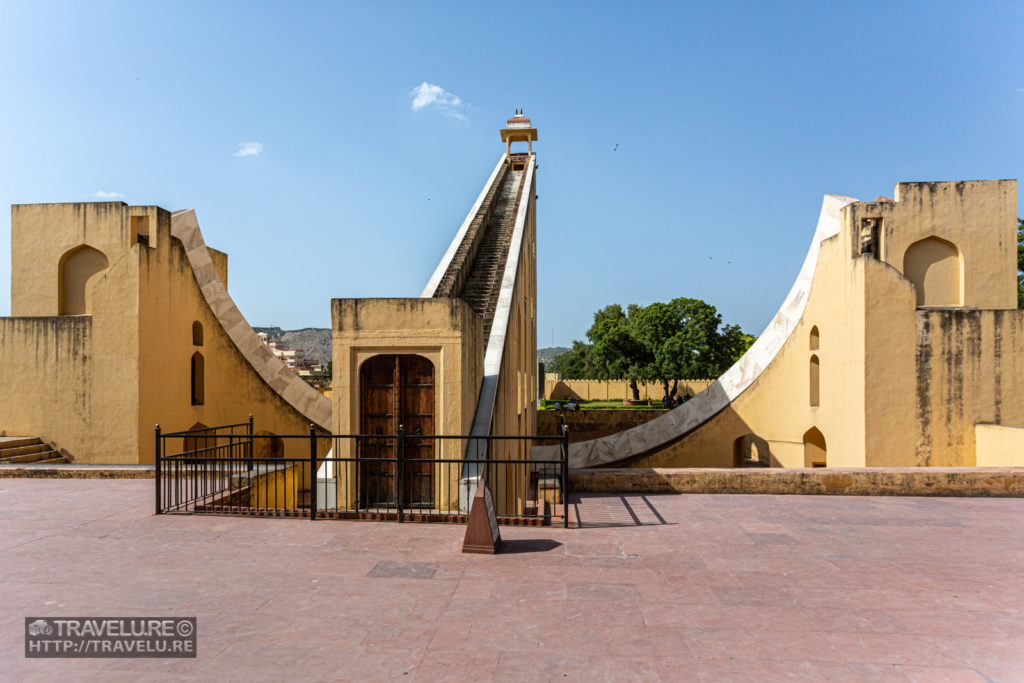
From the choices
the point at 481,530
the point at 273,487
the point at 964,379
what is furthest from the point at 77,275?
the point at 964,379

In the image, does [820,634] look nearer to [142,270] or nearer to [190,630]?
[190,630]

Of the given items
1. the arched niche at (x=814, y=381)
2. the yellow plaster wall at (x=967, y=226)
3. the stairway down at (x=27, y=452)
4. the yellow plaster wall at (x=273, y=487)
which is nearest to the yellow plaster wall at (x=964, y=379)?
the yellow plaster wall at (x=967, y=226)

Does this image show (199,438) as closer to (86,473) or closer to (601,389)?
(86,473)

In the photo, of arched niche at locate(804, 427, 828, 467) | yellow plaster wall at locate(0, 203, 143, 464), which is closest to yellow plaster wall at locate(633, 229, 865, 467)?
arched niche at locate(804, 427, 828, 467)

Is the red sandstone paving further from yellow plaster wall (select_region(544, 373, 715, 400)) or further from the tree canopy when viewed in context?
yellow plaster wall (select_region(544, 373, 715, 400))

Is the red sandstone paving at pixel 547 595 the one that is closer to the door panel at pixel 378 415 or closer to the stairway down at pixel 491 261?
the door panel at pixel 378 415

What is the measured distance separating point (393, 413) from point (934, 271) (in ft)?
36.1

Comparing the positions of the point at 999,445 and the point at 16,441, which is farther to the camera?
the point at 16,441

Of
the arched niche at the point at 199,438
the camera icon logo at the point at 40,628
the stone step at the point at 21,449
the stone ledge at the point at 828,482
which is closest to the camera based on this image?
the camera icon logo at the point at 40,628

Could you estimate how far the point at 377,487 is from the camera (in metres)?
7.63

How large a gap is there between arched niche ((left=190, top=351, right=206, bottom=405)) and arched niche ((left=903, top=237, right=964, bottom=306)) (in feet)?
50.2

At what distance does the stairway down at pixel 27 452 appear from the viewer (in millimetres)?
11461

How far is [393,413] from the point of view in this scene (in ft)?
25.4

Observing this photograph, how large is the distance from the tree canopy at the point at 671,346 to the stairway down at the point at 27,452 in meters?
31.5
